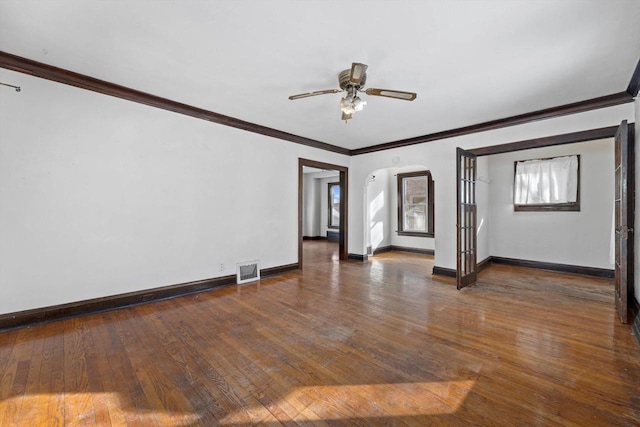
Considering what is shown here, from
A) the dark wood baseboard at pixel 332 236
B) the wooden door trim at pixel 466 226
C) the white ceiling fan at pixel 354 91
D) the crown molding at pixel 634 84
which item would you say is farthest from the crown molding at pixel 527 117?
the dark wood baseboard at pixel 332 236

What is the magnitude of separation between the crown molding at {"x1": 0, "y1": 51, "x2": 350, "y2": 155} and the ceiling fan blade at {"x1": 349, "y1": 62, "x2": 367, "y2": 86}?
7.56ft

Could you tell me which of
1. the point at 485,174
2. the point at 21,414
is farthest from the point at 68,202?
the point at 485,174

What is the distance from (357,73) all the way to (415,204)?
5521 millimetres

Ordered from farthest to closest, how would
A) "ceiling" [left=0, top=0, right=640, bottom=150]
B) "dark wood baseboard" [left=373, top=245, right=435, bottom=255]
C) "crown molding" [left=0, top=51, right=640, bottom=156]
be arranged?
"dark wood baseboard" [left=373, top=245, right=435, bottom=255]
"crown molding" [left=0, top=51, right=640, bottom=156]
"ceiling" [left=0, top=0, right=640, bottom=150]

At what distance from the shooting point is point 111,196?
Result: 3.15m

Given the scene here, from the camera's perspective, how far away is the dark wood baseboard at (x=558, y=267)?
471 centimetres

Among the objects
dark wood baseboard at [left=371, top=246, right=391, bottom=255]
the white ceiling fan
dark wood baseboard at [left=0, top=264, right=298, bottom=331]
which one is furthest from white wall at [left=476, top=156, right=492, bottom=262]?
dark wood baseboard at [left=0, top=264, right=298, bottom=331]

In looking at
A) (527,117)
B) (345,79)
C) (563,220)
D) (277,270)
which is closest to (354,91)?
(345,79)

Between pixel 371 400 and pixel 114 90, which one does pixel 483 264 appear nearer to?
pixel 371 400

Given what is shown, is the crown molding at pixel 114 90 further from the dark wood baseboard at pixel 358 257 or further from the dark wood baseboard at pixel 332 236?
the dark wood baseboard at pixel 332 236

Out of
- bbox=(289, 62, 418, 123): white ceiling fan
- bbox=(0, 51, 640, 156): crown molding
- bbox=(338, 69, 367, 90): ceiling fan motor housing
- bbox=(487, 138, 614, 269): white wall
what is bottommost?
bbox=(487, 138, 614, 269): white wall

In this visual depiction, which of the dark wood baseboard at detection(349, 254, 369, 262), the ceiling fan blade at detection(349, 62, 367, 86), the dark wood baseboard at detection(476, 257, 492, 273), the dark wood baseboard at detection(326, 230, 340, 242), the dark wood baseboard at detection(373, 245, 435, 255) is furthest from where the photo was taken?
the dark wood baseboard at detection(326, 230, 340, 242)

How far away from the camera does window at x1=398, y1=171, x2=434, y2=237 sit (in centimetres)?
707

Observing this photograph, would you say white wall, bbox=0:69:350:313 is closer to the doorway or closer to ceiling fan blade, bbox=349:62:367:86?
ceiling fan blade, bbox=349:62:367:86
